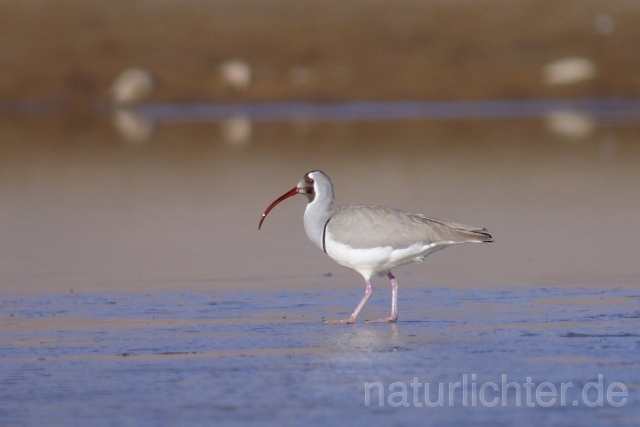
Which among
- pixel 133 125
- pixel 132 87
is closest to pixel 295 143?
pixel 133 125

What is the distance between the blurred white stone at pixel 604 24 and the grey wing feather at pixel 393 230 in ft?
128

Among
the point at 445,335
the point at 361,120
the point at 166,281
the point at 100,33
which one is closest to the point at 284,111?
the point at 361,120

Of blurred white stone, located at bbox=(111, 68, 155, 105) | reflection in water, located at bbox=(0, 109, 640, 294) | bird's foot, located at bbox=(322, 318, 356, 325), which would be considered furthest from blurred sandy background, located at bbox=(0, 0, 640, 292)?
bird's foot, located at bbox=(322, 318, 356, 325)

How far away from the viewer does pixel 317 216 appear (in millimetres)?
9656

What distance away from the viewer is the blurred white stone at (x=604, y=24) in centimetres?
4728

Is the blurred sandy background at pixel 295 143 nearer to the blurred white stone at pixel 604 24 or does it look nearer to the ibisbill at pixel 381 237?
the blurred white stone at pixel 604 24

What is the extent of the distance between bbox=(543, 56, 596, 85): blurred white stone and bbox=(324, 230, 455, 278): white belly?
3247 centimetres

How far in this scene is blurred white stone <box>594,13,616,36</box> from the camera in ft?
155

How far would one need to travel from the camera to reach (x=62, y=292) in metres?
10.4

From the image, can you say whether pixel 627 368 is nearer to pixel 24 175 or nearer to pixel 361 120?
pixel 24 175

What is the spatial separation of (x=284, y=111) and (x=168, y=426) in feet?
103

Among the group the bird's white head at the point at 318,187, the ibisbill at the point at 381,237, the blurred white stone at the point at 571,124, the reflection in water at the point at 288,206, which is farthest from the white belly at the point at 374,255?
the blurred white stone at the point at 571,124

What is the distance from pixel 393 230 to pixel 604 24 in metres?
40.6

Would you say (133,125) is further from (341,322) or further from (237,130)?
(341,322)
